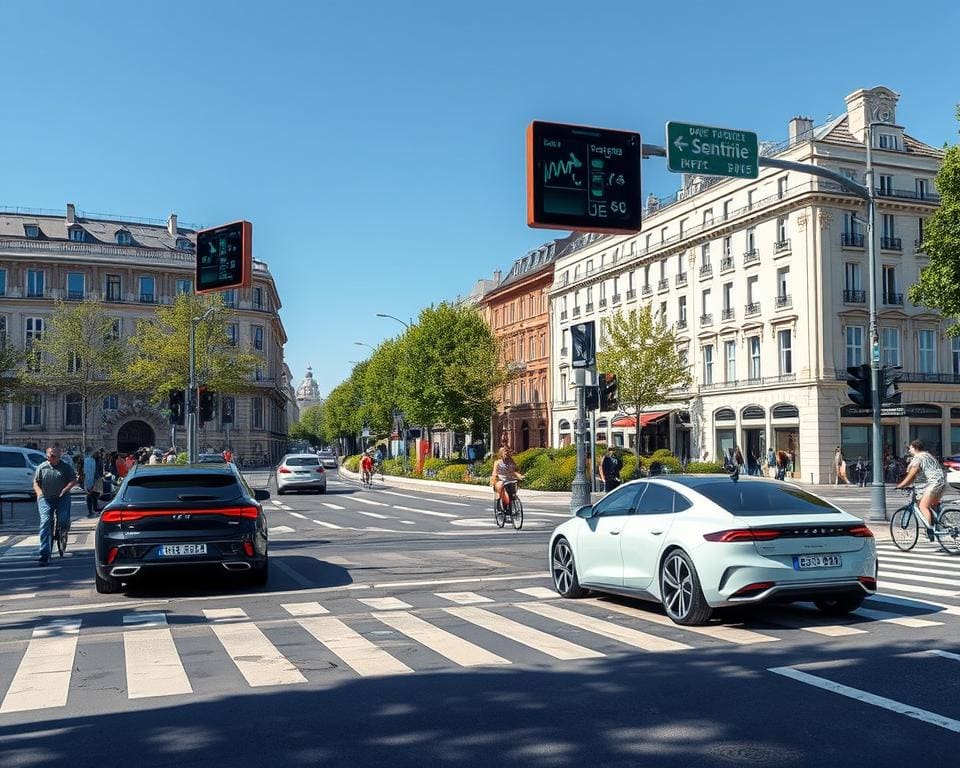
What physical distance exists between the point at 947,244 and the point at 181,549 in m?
32.3

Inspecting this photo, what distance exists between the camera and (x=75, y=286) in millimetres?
85375

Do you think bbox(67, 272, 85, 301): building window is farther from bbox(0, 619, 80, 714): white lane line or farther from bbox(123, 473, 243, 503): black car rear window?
bbox(0, 619, 80, 714): white lane line

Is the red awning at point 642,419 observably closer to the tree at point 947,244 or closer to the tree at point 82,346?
the tree at point 947,244

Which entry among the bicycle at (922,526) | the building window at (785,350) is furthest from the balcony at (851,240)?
the bicycle at (922,526)

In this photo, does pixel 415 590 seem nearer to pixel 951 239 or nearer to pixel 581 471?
pixel 581 471

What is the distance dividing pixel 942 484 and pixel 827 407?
3346cm

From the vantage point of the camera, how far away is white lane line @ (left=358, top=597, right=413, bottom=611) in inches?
412

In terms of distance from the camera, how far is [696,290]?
57469 mm

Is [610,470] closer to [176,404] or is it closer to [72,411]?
[176,404]

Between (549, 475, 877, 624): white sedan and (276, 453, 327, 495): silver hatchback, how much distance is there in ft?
98.3

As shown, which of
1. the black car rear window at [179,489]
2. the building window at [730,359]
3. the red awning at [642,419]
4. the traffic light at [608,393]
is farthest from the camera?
the red awning at [642,419]

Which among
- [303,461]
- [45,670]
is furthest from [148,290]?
[45,670]

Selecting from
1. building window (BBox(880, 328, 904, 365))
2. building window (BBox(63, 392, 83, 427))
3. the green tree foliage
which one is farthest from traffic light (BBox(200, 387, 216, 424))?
building window (BBox(63, 392, 83, 427))

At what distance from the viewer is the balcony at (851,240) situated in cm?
4869
